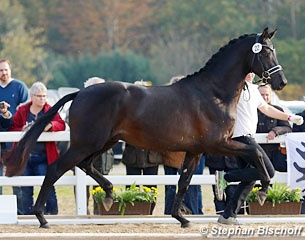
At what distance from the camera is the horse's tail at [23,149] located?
32.4 feet

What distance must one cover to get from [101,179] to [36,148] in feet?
5.21

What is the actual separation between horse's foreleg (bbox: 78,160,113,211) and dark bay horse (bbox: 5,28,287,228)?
64 mm

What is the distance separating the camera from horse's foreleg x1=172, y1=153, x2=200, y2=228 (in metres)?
9.92

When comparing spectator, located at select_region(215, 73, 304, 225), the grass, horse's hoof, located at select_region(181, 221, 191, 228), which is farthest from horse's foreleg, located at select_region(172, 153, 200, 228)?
the grass

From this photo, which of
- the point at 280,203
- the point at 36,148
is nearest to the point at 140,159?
the point at 36,148

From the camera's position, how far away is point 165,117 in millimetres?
9711

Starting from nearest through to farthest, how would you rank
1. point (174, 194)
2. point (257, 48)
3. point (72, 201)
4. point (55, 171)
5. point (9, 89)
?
point (55, 171) < point (257, 48) < point (174, 194) < point (9, 89) < point (72, 201)

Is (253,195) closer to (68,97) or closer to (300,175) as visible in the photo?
(300,175)

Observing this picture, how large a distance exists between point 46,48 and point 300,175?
53.6 metres

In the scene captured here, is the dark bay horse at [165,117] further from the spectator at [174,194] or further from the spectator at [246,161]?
the spectator at [174,194]

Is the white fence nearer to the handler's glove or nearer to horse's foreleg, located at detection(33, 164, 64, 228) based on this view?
the handler's glove

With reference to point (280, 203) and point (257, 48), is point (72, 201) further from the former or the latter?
point (257, 48)

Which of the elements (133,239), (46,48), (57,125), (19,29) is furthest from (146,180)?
(46,48)

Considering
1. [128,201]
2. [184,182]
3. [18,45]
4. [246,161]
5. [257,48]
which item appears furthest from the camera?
[18,45]
